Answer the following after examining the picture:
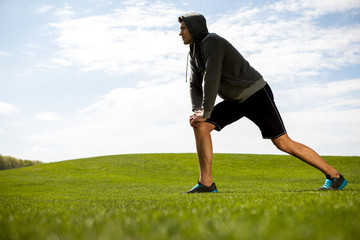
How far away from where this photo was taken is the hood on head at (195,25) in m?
5.76

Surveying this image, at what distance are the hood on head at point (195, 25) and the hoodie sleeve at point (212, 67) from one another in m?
0.35

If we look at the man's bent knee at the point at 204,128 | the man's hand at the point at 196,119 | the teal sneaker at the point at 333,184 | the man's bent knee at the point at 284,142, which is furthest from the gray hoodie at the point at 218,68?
the teal sneaker at the point at 333,184

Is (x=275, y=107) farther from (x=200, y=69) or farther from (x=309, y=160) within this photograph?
(x=200, y=69)

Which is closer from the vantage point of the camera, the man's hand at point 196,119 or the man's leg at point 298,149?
the man's leg at point 298,149

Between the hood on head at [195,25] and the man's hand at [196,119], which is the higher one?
the hood on head at [195,25]

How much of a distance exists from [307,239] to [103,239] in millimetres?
977

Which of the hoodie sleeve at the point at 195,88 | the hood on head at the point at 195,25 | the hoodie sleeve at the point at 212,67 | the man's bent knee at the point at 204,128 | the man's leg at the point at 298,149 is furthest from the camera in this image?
the hoodie sleeve at the point at 195,88

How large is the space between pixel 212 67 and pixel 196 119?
1.02 meters

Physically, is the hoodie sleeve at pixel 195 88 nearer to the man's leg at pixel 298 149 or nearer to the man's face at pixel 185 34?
the man's face at pixel 185 34

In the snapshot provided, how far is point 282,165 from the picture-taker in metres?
29.3

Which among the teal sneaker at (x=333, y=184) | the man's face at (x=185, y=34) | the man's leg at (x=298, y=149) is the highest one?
the man's face at (x=185, y=34)

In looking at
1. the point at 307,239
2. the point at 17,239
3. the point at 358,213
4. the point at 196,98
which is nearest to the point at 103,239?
the point at 17,239

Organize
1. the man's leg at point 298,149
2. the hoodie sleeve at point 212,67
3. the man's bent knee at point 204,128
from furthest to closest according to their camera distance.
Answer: the man's bent knee at point 204,128, the man's leg at point 298,149, the hoodie sleeve at point 212,67

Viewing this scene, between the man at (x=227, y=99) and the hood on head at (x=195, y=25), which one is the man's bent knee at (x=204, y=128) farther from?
the hood on head at (x=195, y=25)
